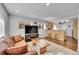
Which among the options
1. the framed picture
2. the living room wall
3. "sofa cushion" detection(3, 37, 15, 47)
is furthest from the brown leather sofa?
the framed picture

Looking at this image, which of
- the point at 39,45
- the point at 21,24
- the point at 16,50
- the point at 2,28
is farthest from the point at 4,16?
the point at 39,45

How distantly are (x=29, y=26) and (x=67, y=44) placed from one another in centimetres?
83

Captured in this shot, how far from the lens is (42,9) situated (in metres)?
2.10

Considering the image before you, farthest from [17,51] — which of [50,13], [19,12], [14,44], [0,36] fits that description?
[50,13]

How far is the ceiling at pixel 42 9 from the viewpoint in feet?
6.56

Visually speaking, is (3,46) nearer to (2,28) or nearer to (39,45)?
(2,28)

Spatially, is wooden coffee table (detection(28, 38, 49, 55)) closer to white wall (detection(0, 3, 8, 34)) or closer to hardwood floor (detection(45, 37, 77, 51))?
hardwood floor (detection(45, 37, 77, 51))

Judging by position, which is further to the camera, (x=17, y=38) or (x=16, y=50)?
(x=17, y=38)

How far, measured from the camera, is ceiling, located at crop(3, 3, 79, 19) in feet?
A: 6.56

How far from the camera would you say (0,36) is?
2033 millimetres

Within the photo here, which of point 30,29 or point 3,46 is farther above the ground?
point 30,29

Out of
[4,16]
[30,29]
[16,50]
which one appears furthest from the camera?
[30,29]

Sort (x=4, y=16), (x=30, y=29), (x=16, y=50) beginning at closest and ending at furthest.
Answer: (x=16, y=50)
(x=4, y=16)
(x=30, y=29)
